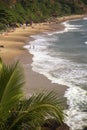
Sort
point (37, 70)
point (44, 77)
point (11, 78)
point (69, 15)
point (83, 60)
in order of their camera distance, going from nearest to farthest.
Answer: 1. point (11, 78)
2. point (44, 77)
3. point (37, 70)
4. point (83, 60)
5. point (69, 15)

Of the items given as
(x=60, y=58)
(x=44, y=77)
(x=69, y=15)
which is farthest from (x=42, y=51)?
(x=69, y=15)

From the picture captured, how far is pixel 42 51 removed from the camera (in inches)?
1638

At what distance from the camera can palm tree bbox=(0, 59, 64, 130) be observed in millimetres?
6344

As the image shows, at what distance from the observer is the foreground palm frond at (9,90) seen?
632 centimetres

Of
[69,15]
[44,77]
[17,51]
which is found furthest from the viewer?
[69,15]

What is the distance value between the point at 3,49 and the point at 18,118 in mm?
34376

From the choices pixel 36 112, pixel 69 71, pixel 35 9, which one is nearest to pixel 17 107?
pixel 36 112

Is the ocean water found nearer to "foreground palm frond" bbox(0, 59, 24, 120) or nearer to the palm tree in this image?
the palm tree

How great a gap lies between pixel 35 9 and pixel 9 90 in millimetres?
102068

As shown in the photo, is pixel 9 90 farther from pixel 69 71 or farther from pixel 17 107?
pixel 69 71

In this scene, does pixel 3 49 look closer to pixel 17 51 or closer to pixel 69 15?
pixel 17 51

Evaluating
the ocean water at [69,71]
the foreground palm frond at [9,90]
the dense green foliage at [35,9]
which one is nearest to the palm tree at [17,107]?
the foreground palm frond at [9,90]

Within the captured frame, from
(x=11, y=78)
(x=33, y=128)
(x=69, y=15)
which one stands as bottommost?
(x=69, y=15)

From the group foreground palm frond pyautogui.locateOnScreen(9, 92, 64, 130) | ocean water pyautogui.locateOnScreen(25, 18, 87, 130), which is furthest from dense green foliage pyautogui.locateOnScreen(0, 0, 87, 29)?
foreground palm frond pyautogui.locateOnScreen(9, 92, 64, 130)
